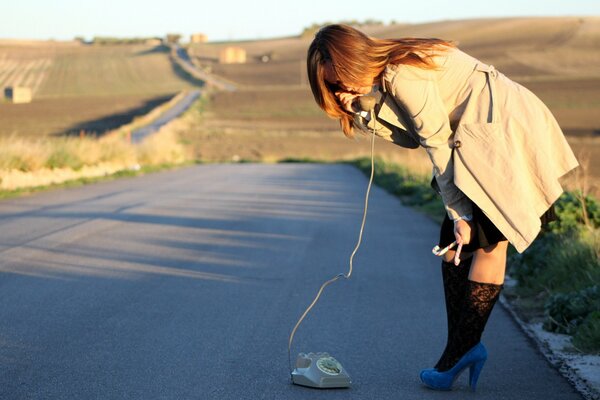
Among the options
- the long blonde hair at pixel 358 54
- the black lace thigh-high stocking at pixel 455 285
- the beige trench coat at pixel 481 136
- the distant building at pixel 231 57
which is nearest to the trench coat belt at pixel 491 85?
the beige trench coat at pixel 481 136

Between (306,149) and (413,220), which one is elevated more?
(413,220)

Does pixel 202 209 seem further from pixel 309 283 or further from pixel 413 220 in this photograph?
pixel 309 283

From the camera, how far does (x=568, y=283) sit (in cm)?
738

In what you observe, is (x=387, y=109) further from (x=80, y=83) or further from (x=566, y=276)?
(x=80, y=83)

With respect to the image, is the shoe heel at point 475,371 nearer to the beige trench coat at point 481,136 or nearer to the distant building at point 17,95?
the beige trench coat at point 481,136

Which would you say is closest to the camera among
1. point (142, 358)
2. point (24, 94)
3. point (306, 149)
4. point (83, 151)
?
point (142, 358)

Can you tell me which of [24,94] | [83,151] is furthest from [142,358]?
[24,94]

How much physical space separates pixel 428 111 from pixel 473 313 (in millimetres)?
1010

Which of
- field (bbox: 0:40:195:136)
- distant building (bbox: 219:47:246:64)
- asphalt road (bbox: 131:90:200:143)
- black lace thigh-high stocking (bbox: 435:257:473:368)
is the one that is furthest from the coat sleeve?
distant building (bbox: 219:47:246:64)

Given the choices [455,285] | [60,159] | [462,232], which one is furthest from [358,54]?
[60,159]

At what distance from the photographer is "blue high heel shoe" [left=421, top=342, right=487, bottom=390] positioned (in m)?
4.59

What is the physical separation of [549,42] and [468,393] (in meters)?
104

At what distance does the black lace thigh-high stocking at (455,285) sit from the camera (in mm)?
4742

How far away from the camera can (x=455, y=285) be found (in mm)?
4785
